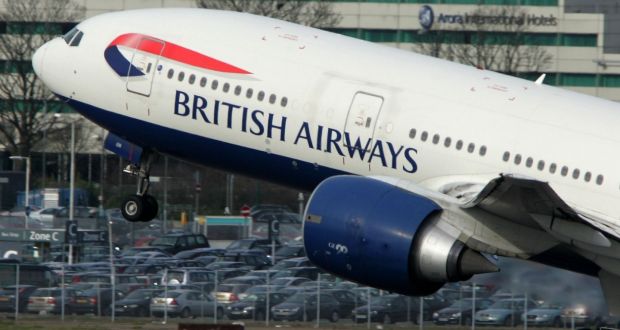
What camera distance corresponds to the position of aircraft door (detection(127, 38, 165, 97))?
30734 mm

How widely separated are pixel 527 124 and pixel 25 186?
172ft

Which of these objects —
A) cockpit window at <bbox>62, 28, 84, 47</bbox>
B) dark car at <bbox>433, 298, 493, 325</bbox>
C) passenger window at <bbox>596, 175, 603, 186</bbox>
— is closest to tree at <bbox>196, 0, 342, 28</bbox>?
dark car at <bbox>433, 298, 493, 325</bbox>

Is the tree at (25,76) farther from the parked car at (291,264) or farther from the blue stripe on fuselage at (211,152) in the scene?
the blue stripe on fuselage at (211,152)

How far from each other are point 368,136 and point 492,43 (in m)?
68.3

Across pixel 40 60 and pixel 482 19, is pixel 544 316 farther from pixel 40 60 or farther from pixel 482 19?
pixel 482 19

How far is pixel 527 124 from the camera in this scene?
88.5 feet

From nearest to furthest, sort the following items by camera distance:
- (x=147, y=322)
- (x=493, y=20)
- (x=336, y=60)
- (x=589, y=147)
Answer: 1. (x=589, y=147)
2. (x=336, y=60)
3. (x=147, y=322)
4. (x=493, y=20)

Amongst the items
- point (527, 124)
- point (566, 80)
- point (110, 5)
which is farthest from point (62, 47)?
point (566, 80)

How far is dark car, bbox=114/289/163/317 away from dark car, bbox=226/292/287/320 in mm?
2220

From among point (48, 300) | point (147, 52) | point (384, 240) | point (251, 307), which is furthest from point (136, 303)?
point (384, 240)

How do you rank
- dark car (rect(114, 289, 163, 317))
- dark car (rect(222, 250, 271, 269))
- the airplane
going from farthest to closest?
dark car (rect(222, 250, 271, 269)) < dark car (rect(114, 289, 163, 317)) < the airplane

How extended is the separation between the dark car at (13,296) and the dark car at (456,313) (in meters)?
11.9

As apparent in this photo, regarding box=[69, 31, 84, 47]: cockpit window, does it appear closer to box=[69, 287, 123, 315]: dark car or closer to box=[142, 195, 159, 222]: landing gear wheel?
box=[142, 195, 159, 222]: landing gear wheel

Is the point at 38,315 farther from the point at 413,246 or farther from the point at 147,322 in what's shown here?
the point at 413,246
